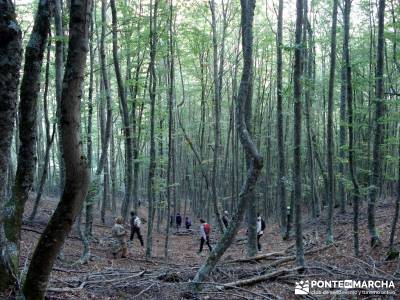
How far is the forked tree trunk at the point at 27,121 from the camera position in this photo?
5.14 meters

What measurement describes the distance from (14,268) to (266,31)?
870 inches

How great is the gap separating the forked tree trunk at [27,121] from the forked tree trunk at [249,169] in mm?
3544

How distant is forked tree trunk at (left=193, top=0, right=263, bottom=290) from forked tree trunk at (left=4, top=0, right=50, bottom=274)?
11.6 feet

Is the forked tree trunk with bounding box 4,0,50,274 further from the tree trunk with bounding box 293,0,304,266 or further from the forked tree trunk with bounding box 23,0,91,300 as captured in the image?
the tree trunk with bounding box 293,0,304,266

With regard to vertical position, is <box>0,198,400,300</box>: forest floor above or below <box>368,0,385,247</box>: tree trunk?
below

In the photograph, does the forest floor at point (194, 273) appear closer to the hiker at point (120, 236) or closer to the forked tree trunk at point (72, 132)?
the hiker at point (120, 236)

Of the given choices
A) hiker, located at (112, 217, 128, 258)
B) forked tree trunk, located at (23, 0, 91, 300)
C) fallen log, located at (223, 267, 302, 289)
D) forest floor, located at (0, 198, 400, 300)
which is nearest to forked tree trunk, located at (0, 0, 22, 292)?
forked tree trunk, located at (23, 0, 91, 300)

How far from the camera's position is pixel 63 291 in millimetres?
6582

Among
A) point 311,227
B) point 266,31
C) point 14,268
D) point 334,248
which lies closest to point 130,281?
point 14,268

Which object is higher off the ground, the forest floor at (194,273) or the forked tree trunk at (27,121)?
the forked tree trunk at (27,121)

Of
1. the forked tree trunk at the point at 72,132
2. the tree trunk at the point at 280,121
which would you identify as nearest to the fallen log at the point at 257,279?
the forked tree trunk at the point at 72,132

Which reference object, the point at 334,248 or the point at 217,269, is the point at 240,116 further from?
the point at 334,248

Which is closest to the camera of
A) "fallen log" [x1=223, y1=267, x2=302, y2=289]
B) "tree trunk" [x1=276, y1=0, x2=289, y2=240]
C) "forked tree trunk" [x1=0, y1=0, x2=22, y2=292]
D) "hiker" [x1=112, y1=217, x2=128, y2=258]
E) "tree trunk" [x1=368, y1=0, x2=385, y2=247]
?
"forked tree trunk" [x1=0, y1=0, x2=22, y2=292]

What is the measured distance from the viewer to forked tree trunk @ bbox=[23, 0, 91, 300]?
4.05 meters
